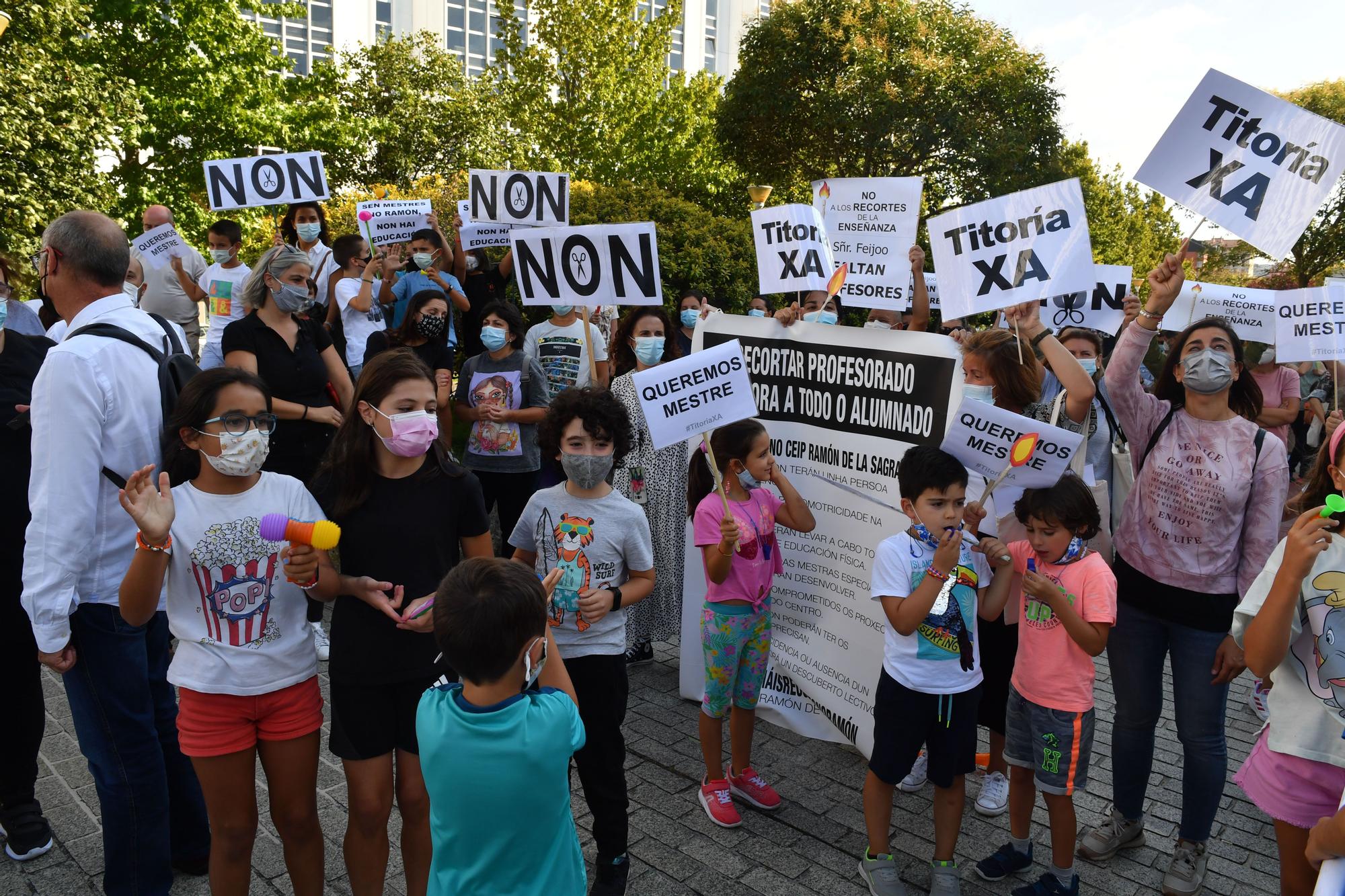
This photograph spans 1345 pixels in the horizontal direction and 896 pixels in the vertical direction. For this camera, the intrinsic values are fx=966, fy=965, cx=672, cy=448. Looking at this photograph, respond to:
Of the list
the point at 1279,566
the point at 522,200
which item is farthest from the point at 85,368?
the point at 522,200

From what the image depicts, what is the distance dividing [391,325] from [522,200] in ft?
5.07

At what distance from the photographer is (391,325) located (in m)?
8.05

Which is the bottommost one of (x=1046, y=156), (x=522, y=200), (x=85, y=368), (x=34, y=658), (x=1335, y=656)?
(x=34, y=658)

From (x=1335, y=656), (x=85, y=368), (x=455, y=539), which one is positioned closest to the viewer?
(x=1335, y=656)

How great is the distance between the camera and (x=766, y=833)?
168 inches

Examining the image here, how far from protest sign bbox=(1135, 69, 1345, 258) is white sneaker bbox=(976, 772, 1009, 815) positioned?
105 inches

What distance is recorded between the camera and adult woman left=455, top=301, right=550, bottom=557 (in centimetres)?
638

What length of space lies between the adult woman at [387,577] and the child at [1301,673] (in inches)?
95.9

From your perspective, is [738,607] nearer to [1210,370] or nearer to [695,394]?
[695,394]

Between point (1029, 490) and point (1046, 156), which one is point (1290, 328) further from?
point (1046, 156)

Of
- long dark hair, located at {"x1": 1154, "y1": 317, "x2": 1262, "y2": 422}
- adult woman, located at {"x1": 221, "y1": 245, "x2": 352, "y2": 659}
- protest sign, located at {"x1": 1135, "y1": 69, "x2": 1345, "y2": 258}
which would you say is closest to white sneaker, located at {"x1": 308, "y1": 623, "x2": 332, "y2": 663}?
adult woman, located at {"x1": 221, "y1": 245, "x2": 352, "y2": 659}

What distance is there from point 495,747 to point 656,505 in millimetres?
3827

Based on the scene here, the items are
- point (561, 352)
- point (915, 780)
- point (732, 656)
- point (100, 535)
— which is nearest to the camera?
point (100, 535)

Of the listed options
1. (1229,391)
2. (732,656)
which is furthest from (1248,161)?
(732,656)
